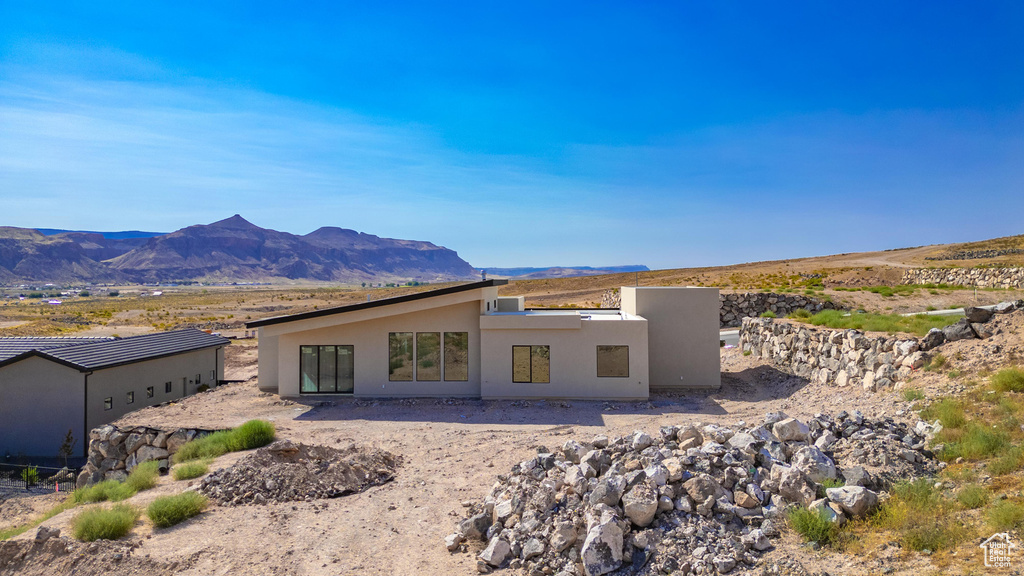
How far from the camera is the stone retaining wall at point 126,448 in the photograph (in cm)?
1476

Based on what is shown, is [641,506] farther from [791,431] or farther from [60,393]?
[60,393]

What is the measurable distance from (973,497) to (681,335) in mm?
13761

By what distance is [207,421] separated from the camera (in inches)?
638

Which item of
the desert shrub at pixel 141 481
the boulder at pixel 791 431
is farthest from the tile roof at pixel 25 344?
the boulder at pixel 791 431

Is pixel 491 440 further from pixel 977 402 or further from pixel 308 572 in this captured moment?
pixel 977 402

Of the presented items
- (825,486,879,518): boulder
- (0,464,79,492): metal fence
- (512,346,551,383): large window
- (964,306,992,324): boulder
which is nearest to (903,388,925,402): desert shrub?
(964,306,992,324): boulder

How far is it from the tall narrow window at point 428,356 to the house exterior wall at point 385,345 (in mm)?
181

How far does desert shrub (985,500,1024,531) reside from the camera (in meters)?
5.72

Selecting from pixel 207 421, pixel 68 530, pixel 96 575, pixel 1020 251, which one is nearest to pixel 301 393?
pixel 207 421

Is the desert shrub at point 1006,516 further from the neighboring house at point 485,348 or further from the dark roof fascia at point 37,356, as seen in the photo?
the dark roof fascia at point 37,356

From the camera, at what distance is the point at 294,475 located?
10664 millimetres

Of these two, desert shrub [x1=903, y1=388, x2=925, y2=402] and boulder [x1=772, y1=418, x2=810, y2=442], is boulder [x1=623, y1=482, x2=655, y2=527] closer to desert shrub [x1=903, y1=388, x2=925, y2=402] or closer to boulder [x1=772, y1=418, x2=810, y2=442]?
boulder [x1=772, y1=418, x2=810, y2=442]

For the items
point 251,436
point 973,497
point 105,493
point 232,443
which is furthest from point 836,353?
point 105,493

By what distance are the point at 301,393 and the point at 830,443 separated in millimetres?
16642
